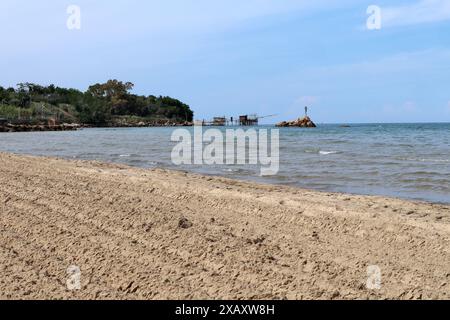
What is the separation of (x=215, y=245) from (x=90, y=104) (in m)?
114

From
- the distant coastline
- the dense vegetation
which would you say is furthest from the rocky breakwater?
the dense vegetation

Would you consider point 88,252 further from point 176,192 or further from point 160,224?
point 176,192

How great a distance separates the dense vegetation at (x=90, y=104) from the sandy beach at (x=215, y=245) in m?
86.8

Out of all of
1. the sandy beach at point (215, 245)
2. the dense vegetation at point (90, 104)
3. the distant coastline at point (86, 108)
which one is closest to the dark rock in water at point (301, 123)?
the distant coastline at point (86, 108)

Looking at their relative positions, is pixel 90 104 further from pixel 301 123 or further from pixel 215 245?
pixel 215 245

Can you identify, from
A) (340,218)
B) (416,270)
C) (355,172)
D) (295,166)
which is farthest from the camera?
(295,166)

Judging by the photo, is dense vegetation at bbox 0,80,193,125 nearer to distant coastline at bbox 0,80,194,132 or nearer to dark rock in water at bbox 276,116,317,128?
distant coastline at bbox 0,80,194,132

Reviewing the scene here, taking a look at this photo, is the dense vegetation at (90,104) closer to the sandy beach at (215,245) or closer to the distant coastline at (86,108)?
the distant coastline at (86,108)

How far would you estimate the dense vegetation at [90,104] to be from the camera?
97438 mm

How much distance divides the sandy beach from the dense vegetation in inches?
3418

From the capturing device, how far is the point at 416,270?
13.2 feet

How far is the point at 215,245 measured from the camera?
14.7 ft

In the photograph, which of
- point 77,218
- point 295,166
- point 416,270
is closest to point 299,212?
point 416,270

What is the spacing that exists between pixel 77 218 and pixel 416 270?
3.54 metres
